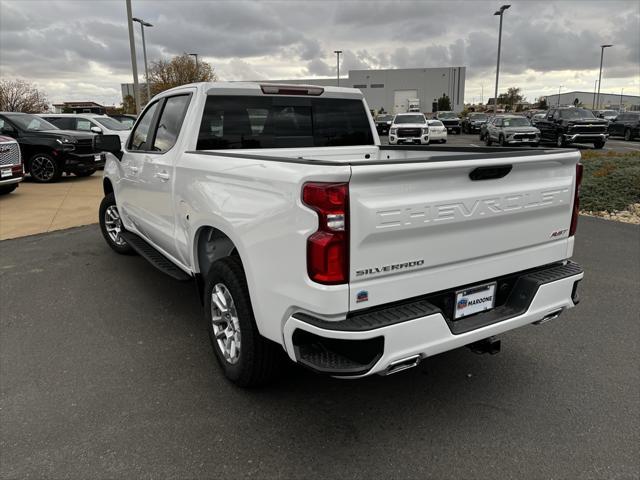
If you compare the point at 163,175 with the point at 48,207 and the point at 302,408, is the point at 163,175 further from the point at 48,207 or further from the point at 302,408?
the point at 48,207

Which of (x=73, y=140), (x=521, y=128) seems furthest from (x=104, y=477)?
(x=521, y=128)

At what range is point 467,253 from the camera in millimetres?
2750

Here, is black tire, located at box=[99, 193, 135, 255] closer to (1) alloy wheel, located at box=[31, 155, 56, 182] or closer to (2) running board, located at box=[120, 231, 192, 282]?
(2) running board, located at box=[120, 231, 192, 282]

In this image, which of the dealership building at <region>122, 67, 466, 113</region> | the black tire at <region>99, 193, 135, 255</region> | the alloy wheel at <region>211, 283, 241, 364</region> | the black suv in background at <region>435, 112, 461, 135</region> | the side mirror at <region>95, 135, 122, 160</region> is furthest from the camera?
the dealership building at <region>122, 67, 466, 113</region>

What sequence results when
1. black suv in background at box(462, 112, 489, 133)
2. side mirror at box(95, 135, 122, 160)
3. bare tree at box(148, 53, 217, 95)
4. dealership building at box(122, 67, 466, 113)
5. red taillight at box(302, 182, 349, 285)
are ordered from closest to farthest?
red taillight at box(302, 182, 349, 285), side mirror at box(95, 135, 122, 160), black suv in background at box(462, 112, 489, 133), bare tree at box(148, 53, 217, 95), dealership building at box(122, 67, 466, 113)

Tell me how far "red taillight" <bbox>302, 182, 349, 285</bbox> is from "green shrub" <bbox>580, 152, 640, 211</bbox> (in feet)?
27.4

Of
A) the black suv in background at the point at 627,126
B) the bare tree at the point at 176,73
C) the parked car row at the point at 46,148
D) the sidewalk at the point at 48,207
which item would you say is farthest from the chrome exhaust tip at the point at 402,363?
the bare tree at the point at 176,73

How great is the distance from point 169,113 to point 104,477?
120 inches

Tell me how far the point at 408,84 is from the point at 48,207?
Result: 94037mm

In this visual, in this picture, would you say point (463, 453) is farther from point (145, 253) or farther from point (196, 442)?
point (145, 253)

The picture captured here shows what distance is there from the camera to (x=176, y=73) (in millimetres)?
46406

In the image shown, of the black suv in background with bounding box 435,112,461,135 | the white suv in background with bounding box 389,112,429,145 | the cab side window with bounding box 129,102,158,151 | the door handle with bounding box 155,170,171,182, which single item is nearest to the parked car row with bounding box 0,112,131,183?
the cab side window with bounding box 129,102,158,151

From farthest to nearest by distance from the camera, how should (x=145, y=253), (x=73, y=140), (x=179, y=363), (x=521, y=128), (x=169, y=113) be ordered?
1. (x=521, y=128)
2. (x=73, y=140)
3. (x=145, y=253)
4. (x=169, y=113)
5. (x=179, y=363)

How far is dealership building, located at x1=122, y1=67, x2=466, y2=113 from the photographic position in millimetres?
95250
